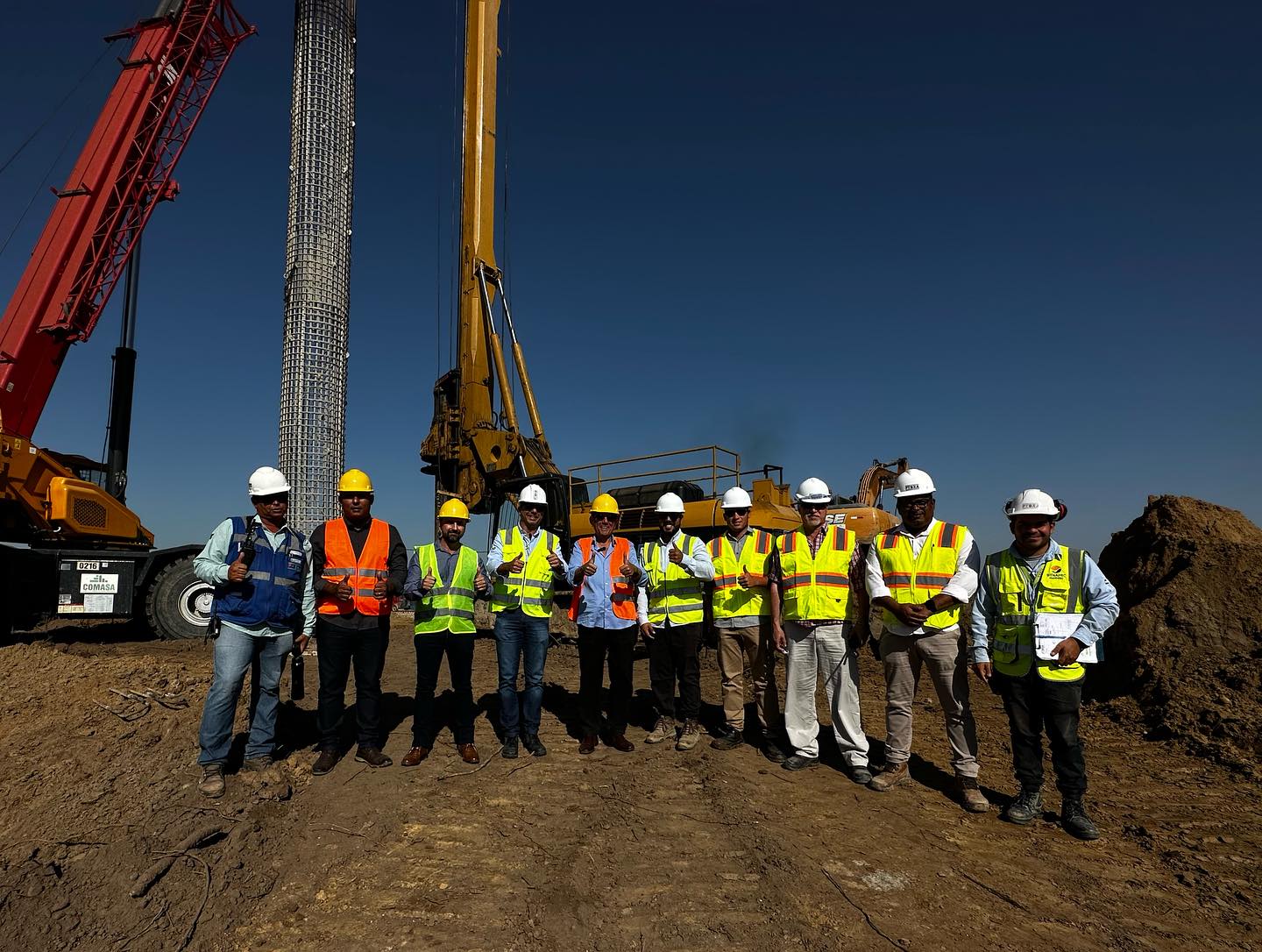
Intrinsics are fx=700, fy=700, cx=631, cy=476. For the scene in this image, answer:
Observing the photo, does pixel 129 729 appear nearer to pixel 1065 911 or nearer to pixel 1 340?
pixel 1065 911

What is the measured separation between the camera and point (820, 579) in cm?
524

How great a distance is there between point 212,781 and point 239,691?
587mm

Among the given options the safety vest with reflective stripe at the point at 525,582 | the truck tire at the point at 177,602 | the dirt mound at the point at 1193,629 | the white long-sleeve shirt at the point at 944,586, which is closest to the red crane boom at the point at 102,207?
the truck tire at the point at 177,602

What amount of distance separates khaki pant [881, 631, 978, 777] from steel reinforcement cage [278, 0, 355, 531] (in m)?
19.1

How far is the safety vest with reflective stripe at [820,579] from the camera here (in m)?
5.23

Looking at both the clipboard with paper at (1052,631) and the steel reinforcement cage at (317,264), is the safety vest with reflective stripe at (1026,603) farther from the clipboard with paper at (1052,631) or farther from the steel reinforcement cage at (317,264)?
the steel reinforcement cage at (317,264)

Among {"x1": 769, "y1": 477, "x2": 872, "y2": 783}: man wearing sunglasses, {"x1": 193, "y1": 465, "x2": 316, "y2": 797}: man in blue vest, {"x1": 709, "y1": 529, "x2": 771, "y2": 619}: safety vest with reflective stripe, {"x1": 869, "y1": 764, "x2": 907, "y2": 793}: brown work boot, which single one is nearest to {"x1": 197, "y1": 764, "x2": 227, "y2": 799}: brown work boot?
{"x1": 193, "y1": 465, "x2": 316, "y2": 797}: man in blue vest

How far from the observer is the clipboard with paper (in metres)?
4.25

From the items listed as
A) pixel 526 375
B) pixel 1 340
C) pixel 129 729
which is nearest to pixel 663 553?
pixel 129 729

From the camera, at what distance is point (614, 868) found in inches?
149

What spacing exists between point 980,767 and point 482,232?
43.4 feet

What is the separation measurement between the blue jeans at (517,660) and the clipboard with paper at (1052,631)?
3418 mm

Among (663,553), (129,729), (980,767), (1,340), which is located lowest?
(980,767)

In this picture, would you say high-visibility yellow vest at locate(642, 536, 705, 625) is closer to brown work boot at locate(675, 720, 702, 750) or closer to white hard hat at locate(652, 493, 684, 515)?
white hard hat at locate(652, 493, 684, 515)
